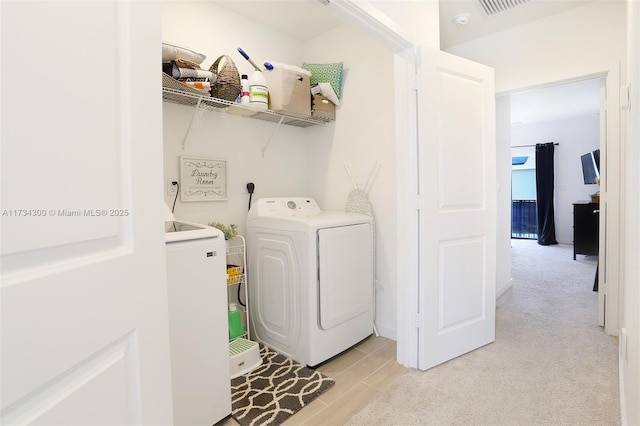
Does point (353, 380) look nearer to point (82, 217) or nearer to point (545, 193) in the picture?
point (82, 217)

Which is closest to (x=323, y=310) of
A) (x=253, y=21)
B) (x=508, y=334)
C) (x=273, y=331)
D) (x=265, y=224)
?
(x=273, y=331)

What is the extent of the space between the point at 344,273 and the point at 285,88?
4.65 feet

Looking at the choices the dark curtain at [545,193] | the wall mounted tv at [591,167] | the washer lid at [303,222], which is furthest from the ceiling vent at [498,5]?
the dark curtain at [545,193]

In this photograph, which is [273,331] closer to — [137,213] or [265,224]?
[265,224]

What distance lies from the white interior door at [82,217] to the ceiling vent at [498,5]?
2.50 m

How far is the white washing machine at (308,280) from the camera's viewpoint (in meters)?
2.07

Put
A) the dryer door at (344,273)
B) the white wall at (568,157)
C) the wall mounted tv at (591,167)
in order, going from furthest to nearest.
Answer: the white wall at (568,157), the wall mounted tv at (591,167), the dryer door at (344,273)

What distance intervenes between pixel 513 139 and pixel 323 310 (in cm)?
691

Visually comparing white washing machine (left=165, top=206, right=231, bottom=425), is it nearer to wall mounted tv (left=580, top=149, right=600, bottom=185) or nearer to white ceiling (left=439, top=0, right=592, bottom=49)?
white ceiling (left=439, top=0, right=592, bottom=49)

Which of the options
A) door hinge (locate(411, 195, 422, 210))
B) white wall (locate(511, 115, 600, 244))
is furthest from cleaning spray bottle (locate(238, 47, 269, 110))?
white wall (locate(511, 115, 600, 244))

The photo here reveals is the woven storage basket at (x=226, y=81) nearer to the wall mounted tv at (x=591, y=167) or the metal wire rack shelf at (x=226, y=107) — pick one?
the metal wire rack shelf at (x=226, y=107)

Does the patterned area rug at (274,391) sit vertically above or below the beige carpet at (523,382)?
below

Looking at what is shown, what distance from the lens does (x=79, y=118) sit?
1.78 feet

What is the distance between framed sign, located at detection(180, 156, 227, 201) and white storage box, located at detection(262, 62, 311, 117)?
616 millimetres
